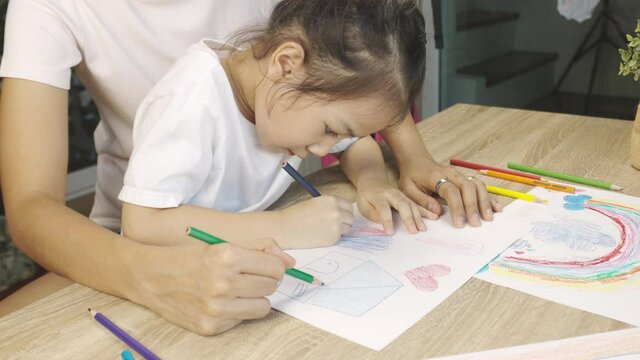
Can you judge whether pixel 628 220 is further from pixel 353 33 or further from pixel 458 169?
pixel 353 33

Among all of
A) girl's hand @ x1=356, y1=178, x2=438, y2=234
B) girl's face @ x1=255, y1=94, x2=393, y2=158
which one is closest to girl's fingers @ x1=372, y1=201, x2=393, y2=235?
girl's hand @ x1=356, y1=178, x2=438, y2=234

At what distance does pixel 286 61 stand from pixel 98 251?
1.03 feet

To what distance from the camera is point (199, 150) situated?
0.76 metres

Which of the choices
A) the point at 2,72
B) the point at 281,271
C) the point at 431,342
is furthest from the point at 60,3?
the point at 431,342

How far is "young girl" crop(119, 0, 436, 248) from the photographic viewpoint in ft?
2.39

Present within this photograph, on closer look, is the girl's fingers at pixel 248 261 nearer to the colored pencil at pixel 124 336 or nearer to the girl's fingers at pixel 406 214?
the colored pencil at pixel 124 336

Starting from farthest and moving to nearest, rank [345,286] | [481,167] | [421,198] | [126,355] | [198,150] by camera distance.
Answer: [481,167] < [421,198] < [198,150] < [345,286] < [126,355]

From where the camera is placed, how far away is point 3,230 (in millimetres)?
1538

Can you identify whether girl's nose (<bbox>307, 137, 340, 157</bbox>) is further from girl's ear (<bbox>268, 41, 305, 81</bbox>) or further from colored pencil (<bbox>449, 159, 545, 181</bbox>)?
colored pencil (<bbox>449, 159, 545, 181</bbox>)

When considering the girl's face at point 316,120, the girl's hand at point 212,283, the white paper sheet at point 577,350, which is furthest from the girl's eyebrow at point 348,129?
the white paper sheet at point 577,350

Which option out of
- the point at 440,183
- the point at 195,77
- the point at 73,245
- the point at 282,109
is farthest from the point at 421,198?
the point at 73,245

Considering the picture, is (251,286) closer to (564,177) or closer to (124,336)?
(124,336)

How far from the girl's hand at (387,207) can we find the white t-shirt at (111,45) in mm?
392

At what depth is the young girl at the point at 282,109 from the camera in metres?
0.73
